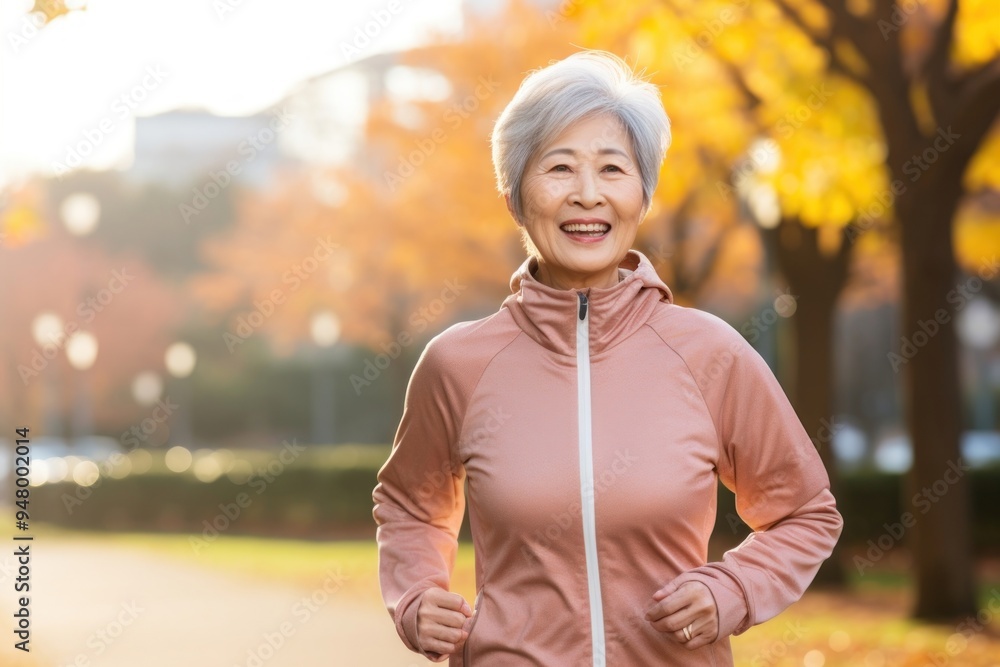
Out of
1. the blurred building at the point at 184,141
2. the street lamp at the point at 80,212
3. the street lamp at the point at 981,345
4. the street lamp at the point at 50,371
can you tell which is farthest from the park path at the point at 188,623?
the blurred building at the point at 184,141

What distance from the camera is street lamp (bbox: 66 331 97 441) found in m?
40.3

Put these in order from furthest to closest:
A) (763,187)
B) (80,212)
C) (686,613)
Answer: (80,212), (763,187), (686,613)

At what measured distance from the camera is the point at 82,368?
4225cm

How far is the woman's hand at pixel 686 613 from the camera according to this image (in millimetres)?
2498

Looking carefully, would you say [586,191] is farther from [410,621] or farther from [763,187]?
[763,187]

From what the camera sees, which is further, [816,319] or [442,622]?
[816,319]

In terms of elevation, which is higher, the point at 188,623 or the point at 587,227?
the point at 587,227

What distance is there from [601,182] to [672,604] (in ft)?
2.84

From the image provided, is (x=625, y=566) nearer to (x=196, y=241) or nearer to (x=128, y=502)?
(x=128, y=502)

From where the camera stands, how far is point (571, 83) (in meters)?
2.71

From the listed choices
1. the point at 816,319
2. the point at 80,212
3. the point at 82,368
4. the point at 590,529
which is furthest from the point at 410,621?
the point at 80,212

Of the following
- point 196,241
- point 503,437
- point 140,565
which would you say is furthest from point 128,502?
point 196,241

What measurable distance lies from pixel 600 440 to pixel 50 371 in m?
39.6

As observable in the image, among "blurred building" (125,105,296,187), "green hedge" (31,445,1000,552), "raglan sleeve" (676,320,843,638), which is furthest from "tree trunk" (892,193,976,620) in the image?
"blurred building" (125,105,296,187)
